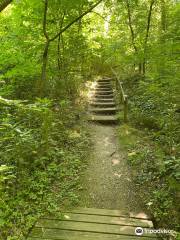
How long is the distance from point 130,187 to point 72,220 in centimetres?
178

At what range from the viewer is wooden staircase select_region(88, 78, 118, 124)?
34.6ft

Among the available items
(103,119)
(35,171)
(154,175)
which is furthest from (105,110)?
(35,171)

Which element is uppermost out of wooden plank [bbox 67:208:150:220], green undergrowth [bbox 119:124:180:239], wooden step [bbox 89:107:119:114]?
wooden step [bbox 89:107:119:114]

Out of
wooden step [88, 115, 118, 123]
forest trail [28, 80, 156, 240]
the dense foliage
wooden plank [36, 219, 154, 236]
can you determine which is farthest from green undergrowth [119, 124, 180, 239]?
wooden step [88, 115, 118, 123]

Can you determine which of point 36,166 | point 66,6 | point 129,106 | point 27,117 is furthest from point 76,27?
point 36,166

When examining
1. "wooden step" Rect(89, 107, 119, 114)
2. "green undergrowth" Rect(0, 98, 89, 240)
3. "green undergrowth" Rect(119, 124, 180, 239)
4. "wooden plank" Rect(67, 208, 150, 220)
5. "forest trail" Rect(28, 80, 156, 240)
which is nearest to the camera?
"forest trail" Rect(28, 80, 156, 240)

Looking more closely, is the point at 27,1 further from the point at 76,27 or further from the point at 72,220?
the point at 72,220

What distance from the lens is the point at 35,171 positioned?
6.04 m

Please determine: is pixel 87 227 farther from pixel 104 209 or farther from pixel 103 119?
Answer: pixel 103 119

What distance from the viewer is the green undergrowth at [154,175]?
4738 millimetres

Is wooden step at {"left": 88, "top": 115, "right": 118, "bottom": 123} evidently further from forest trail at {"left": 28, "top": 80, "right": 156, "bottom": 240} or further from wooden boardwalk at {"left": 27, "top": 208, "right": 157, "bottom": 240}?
wooden boardwalk at {"left": 27, "top": 208, "right": 157, "bottom": 240}

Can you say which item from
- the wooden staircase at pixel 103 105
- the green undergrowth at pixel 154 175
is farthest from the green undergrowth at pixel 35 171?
the wooden staircase at pixel 103 105

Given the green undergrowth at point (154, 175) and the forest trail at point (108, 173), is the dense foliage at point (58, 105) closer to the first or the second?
the green undergrowth at point (154, 175)

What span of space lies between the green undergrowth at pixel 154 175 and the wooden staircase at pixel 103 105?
62.2 inches
